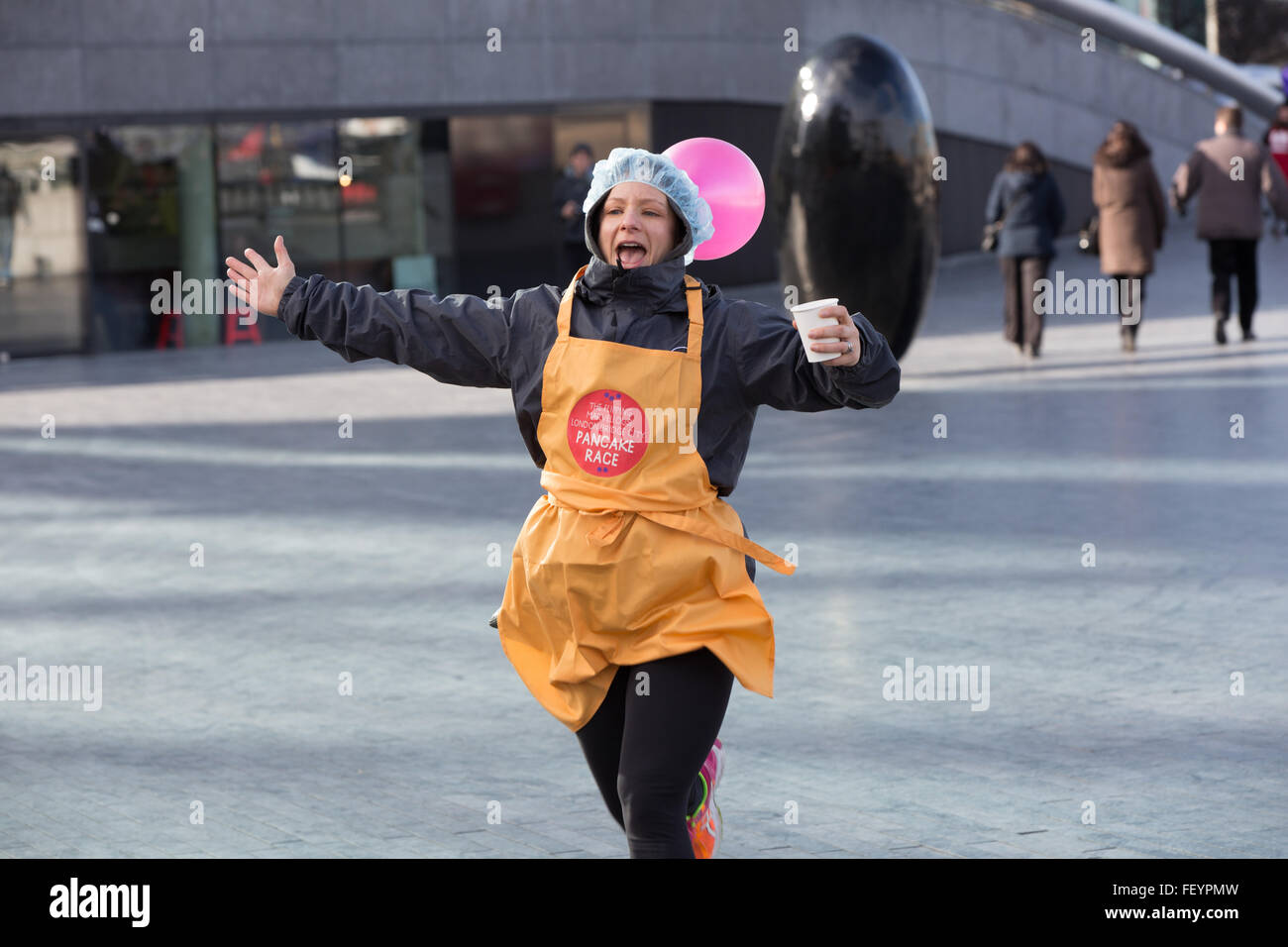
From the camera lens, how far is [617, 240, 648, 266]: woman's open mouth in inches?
161

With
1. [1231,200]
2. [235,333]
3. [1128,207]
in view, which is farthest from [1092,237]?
[235,333]

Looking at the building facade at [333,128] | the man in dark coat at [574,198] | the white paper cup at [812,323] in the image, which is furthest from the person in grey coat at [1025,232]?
the white paper cup at [812,323]

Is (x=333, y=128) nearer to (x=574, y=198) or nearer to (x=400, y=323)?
(x=574, y=198)

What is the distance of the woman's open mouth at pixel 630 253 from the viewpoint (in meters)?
4.09

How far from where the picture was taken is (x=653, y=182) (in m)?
4.15

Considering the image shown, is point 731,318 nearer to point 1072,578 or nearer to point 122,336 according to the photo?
point 1072,578

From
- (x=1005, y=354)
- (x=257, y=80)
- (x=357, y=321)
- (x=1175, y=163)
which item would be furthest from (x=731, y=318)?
(x=1175, y=163)

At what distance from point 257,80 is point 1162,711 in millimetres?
17369

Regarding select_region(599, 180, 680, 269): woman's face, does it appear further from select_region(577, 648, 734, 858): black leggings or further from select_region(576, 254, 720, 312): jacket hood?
select_region(577, 648, 734, 858): black leggings

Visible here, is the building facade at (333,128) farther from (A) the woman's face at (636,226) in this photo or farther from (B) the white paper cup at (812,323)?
(B) the white paper cup at (812,323)

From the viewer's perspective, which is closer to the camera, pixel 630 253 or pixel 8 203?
pixel 630 253

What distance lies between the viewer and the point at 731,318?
4.09 meters

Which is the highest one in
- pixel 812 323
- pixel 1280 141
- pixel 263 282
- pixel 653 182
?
pixel 1280 141

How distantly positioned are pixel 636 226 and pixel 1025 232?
488 inches
